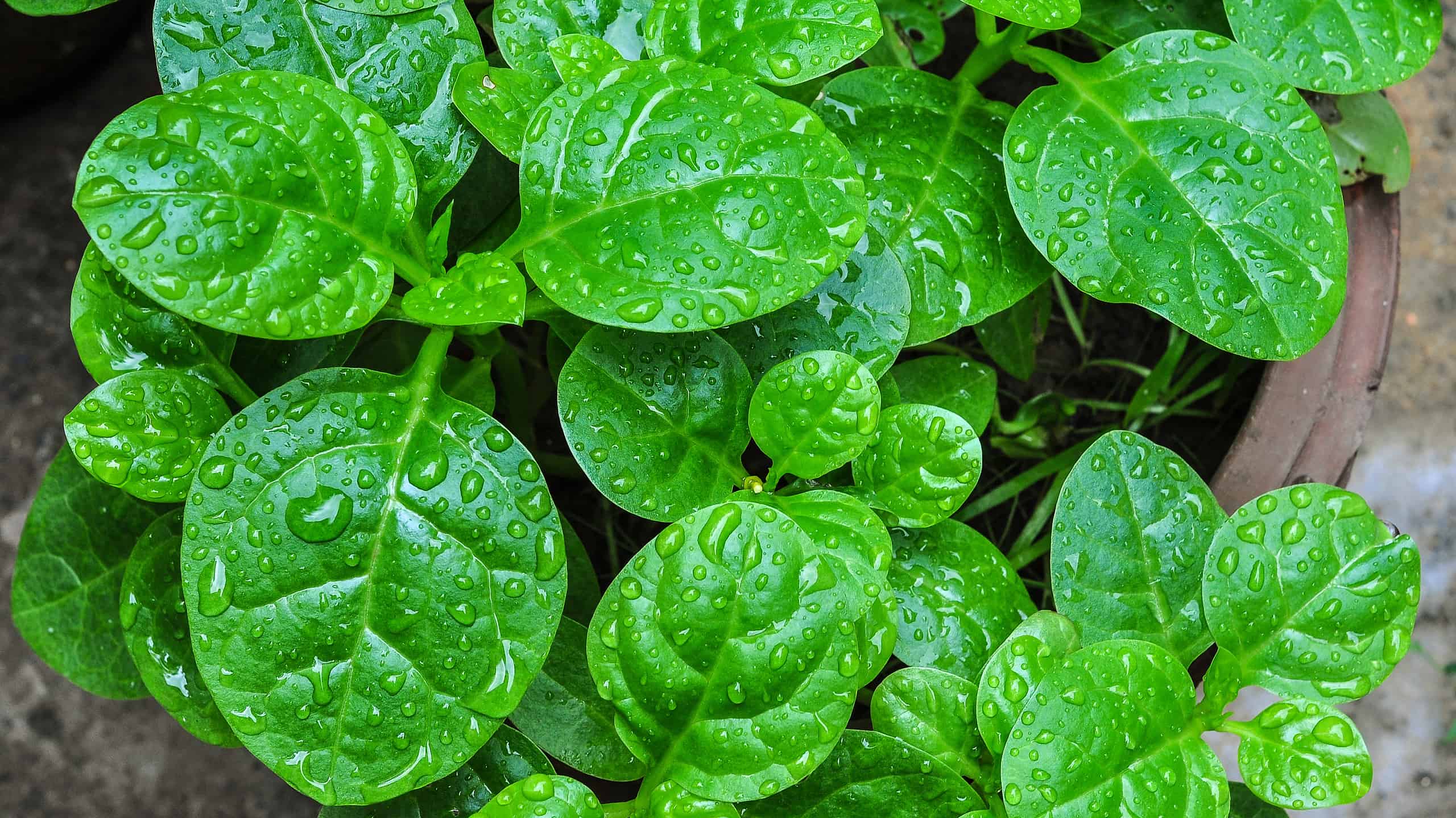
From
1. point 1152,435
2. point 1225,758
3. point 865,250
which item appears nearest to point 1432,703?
point 1225,758

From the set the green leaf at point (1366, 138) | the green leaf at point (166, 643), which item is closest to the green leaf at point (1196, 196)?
the green leaf at point (1366, 138)

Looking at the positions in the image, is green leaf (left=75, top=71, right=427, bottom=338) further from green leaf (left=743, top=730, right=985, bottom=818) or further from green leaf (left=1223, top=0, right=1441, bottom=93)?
green leaf (left=1223, top=0, right=1441, bottom=93)

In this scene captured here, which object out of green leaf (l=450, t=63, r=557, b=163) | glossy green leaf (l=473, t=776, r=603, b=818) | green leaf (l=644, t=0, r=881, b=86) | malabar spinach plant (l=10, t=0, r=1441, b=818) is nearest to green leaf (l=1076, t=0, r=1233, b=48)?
malabar spinach plant (l=10, t=0, r=1441, b=818)

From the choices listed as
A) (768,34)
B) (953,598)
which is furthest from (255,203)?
(953,598)

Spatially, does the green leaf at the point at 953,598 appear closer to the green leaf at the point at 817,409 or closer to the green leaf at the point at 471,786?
the green leaf at the point at 817,409

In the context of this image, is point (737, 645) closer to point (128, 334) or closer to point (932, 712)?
point (932, 712)

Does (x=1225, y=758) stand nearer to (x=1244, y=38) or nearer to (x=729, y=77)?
(x=1244, y=38)

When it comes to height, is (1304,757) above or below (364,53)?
below
